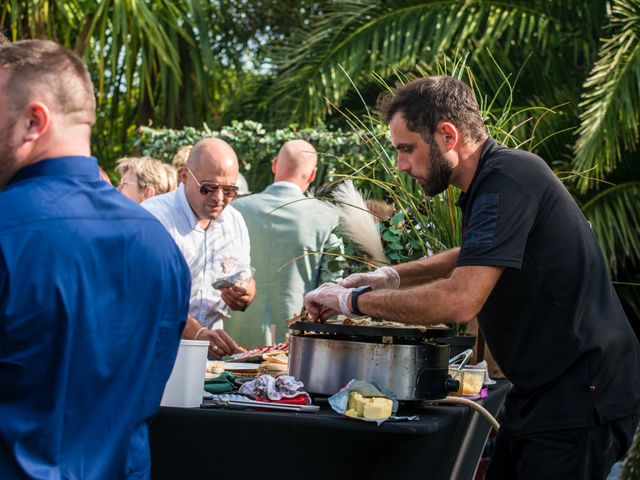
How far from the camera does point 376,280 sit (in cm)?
340

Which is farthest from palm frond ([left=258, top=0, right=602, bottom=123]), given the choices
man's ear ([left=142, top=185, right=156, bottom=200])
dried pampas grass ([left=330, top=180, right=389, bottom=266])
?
dried pampas grass ([left=330, top=180, right=389, bottom=266])

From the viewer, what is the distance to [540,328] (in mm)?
2838

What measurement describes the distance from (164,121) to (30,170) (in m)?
12.1

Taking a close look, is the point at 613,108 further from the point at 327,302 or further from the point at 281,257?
the point at 327,302

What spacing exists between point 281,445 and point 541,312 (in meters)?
0.81

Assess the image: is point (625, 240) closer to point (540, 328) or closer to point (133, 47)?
point (540, 328)

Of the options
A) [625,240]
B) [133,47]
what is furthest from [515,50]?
[133,47]

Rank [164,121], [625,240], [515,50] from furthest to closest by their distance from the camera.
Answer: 1. [164,121]
2. [515,50]
3. [625,240]

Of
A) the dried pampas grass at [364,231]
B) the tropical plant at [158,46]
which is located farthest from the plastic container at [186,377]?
the tropical plant at [158,46]

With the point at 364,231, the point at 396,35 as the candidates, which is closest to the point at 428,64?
the point at 396,35

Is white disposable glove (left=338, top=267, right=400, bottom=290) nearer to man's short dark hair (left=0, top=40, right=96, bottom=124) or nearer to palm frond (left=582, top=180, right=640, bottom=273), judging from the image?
man's short dark hair (left=0, top=40, right=96, bottom=124)

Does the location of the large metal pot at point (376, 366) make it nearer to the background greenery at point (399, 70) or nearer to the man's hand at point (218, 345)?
the man's hand at point (218, 345)

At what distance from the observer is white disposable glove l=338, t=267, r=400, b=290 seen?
335 cm

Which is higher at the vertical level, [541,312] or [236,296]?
[541,312]
